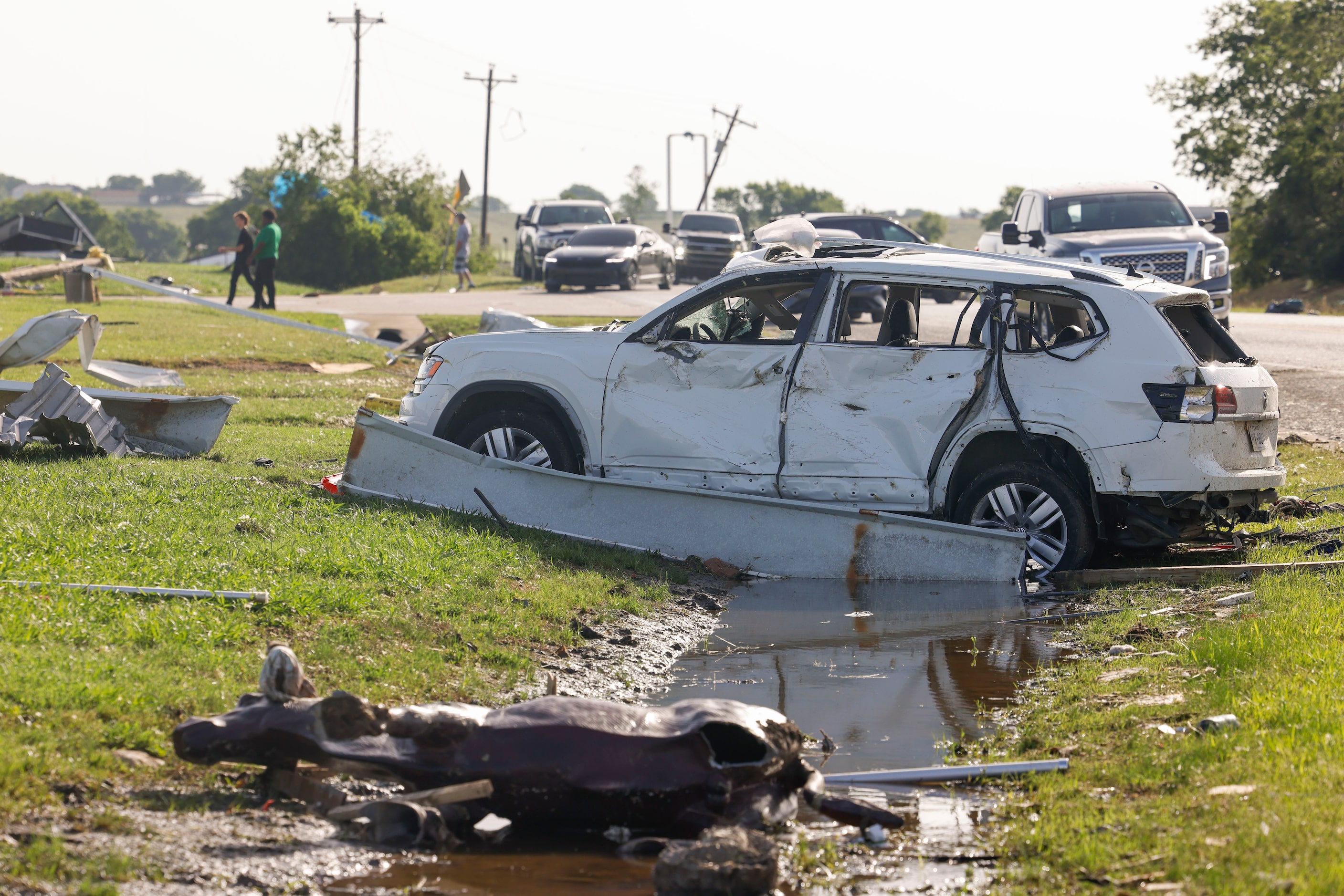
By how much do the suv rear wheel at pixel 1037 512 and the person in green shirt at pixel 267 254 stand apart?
17658 millimetres

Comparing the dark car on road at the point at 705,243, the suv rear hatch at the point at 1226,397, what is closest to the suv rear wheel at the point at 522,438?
the suv rear hatch at the point at 1226,397

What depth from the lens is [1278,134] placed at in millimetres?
42375

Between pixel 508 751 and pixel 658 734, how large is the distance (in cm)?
47

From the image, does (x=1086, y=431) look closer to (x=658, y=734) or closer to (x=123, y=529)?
(x=658, y=734)

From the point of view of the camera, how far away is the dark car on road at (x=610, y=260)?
2942 cm

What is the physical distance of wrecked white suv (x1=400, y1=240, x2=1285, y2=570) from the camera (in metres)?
6.92

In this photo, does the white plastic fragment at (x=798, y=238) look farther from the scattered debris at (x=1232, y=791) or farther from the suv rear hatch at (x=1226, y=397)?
the scattered debris at (x=1232, y=791)

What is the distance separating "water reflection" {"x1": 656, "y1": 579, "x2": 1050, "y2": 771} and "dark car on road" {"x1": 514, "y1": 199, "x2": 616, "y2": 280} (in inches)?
1122

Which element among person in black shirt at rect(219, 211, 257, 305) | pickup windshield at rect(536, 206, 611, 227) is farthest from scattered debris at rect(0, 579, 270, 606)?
pickup windshield at rect(536, 206, 611, 227)

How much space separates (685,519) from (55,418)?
442 cm

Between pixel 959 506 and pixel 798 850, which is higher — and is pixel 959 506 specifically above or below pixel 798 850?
above

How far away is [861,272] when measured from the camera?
7.69 m

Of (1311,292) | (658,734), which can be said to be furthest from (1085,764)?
(1311,292)

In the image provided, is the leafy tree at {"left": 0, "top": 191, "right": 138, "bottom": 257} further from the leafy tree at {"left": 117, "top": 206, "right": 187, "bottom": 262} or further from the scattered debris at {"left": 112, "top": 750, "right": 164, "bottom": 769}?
the scattered debris at {"left": 112, "top": 750, "right": 164, "bottom": 769}
